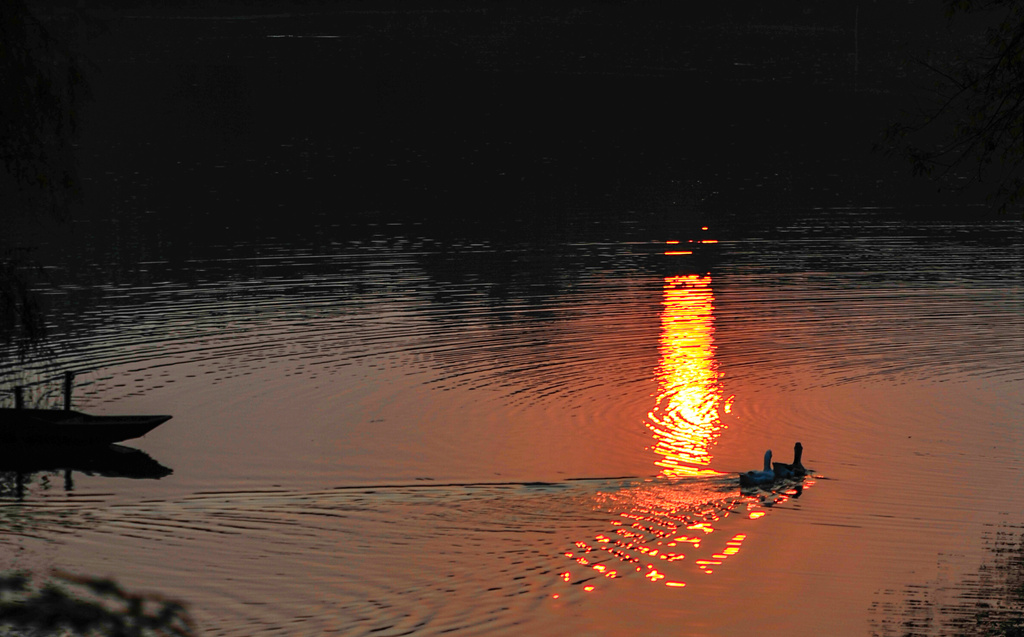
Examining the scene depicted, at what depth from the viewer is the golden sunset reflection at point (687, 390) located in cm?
2783

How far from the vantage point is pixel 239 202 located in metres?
83.9

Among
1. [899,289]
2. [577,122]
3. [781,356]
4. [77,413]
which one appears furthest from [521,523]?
[577,122]

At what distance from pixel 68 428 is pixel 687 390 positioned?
606 inches

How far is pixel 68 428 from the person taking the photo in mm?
28062

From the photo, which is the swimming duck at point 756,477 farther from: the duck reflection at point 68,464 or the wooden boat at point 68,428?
the wooden boat at point 68,428

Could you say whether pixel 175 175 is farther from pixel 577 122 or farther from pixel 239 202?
pixel 577 122

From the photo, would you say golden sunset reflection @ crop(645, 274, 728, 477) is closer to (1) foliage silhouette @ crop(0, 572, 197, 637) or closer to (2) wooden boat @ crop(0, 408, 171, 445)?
(2) wooden boat @ crop(0, 408, 171, 445)

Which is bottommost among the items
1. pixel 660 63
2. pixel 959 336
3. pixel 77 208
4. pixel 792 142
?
pixel 959 336

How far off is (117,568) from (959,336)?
27901mm

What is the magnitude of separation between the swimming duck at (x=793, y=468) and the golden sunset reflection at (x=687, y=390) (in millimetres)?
1573

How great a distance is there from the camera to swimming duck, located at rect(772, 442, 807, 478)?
82.9 ft

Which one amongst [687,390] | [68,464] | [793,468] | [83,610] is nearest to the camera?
[83,610]

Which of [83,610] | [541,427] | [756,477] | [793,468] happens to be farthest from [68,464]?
[793,468]

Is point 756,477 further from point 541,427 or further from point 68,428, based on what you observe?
point 68,428
